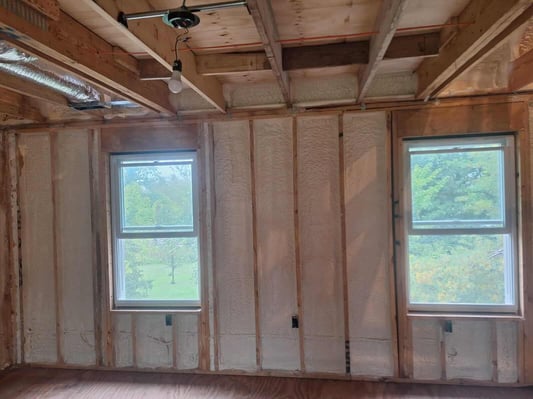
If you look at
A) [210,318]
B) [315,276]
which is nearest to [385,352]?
[315,276]

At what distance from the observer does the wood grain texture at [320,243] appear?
2830 millimetres

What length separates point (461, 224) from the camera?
272cm

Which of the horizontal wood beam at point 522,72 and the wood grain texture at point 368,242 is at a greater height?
the horizontal wood beam at point 522,72

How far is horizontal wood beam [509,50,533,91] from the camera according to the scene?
7.58ft

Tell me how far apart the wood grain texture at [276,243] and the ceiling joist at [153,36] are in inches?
28.1

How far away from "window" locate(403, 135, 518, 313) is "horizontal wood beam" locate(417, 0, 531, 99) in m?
0.61

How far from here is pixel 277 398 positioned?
Result: 8.37ft

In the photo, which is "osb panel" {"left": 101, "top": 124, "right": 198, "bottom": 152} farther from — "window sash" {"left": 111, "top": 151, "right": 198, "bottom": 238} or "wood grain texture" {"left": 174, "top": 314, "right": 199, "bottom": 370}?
"wood grain texture" {"left": 174, "top": 314, "right": 199, "bottom": 370}

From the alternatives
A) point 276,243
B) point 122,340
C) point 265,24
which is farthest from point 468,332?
point 122,340

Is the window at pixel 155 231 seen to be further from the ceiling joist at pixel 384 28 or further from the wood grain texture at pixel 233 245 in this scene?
the ceiling joist at pixel 384 28

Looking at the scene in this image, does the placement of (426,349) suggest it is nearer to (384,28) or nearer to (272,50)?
(384,28)

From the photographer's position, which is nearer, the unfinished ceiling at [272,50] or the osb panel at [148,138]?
the unfinished ceiling at [272,50]

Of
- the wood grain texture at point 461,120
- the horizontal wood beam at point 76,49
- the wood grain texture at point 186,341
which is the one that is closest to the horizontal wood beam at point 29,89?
the horizontal wood beam at point 76,49

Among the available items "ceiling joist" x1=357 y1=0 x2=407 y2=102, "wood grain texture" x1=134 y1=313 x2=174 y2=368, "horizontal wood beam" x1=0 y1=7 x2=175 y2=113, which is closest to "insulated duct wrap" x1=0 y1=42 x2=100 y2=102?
"horizontal wood beam" x1=0 y1=7 x2=175 y2=113
